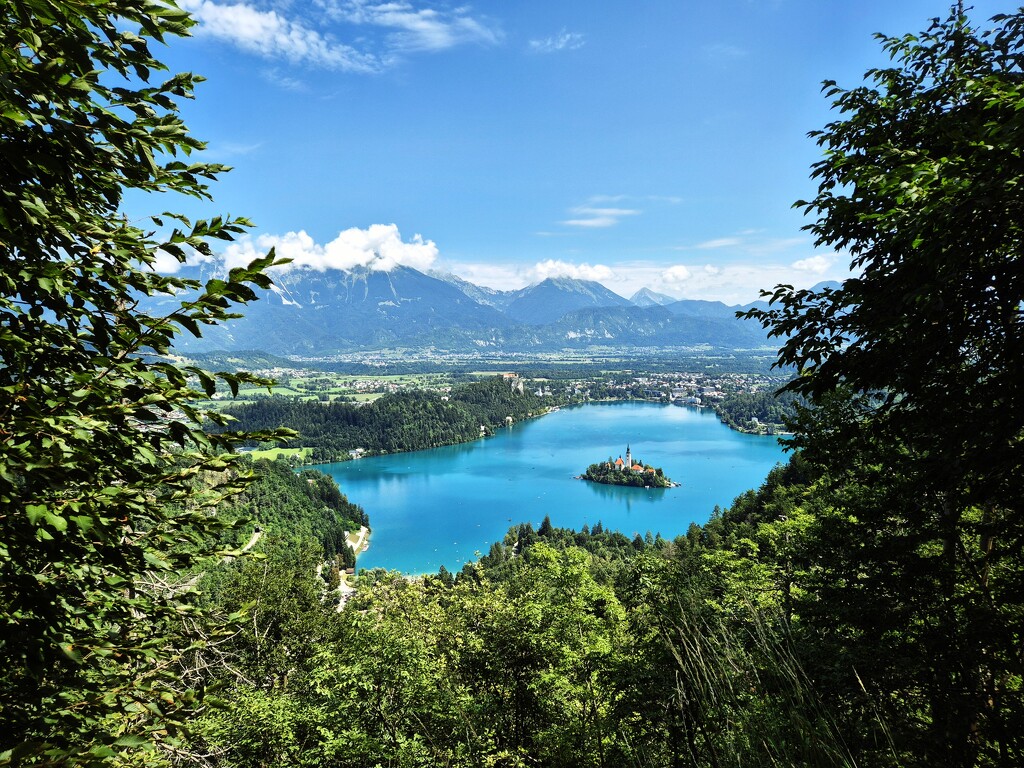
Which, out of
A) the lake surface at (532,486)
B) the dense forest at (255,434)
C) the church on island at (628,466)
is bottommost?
the lake surface at (532,486)

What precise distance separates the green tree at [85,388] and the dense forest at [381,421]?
95849 millimetres

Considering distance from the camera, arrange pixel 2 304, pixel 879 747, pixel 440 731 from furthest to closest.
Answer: pixel 440 731 < pixel 879 747 < pixel 2 304

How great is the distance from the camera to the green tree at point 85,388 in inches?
63.8

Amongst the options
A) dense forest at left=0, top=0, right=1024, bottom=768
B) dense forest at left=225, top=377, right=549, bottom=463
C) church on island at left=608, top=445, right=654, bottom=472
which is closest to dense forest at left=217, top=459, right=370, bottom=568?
dense forest at left=225, top=377, right=549, bottom=463

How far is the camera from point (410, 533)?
53625 millimetres

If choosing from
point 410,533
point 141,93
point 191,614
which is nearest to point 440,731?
point 191,614

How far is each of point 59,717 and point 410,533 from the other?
54609 mm

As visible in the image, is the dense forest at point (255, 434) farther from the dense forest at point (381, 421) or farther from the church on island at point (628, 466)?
the dense forest at point (381, 421)

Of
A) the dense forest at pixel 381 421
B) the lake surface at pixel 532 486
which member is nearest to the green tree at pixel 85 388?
the lake surface at pixel 532 486

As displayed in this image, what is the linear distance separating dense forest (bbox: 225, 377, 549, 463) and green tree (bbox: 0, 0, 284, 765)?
314 feet

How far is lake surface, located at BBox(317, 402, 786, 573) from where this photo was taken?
5241cm

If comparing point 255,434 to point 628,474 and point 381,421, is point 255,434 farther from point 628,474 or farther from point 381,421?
point 381,421

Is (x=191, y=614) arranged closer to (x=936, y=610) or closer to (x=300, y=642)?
(x=936, y=610)

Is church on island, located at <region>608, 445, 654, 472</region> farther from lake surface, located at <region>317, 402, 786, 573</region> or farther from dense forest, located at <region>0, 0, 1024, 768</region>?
dense forest, located at <region>0, 0, 1024, 768</region>
